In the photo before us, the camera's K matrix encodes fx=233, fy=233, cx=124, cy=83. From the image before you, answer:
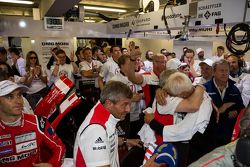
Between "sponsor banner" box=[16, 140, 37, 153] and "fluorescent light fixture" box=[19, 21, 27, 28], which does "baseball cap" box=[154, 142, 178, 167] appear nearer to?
"sponsor banner" box=[16, 140, 37, 153]

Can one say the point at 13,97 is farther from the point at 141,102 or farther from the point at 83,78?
the point at 83,78

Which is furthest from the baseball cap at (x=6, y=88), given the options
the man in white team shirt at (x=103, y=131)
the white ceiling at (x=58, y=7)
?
the white ceiling at (x=58, y=7)

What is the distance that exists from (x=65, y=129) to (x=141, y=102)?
1.07 metres

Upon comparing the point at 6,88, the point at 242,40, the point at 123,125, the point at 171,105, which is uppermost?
the point at 242,40

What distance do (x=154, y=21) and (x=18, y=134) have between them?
3646mm

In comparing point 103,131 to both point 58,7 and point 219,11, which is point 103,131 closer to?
point 219,11

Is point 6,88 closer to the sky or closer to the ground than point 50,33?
closer to the ground

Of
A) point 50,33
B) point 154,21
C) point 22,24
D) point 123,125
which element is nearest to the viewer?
point 123,125

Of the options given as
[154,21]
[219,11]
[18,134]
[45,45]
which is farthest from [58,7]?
[18,134]

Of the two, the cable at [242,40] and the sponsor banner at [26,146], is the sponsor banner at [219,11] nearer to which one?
the cable at [242,40]

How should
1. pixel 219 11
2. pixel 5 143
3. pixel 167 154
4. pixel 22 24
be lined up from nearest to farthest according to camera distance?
pixel 5 143
pixel 167 154
pixel 219 11
pixel 22 24

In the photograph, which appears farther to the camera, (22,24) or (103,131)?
(22,24)

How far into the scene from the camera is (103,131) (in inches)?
52.7

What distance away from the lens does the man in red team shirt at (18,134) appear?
1.55 meters
